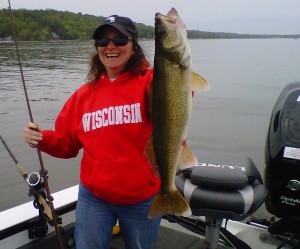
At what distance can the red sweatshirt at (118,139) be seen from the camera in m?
2.40

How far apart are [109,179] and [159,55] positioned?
0.92 meters

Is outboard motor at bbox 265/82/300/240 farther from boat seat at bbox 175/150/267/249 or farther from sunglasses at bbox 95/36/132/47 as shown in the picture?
sunglasses at bbox 95/36/132/47

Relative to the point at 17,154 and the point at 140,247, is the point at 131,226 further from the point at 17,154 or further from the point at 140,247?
the point at 17,154

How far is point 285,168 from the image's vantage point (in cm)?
299

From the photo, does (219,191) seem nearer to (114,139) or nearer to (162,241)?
(114,139)

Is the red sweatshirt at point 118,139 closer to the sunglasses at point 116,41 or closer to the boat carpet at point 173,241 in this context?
the sunglasses at point 116,41

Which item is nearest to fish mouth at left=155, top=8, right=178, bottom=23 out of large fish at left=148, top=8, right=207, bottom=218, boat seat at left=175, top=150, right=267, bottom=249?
large fish at left=148, top=8, right=207, bottom=218

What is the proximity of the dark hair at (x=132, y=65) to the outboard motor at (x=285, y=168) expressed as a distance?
129cm

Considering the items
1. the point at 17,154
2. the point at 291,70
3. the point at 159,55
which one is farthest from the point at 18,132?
the point at 291,70

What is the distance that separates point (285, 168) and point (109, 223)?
54.9 inches

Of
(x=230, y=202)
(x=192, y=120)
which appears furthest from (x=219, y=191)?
(x=192, y=120)

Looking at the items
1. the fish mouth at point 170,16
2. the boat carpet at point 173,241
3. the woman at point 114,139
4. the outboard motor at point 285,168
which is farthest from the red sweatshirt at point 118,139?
the boat carpet at point 173,241

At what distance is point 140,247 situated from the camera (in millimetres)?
2537

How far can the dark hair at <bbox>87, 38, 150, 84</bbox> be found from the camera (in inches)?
98.9
